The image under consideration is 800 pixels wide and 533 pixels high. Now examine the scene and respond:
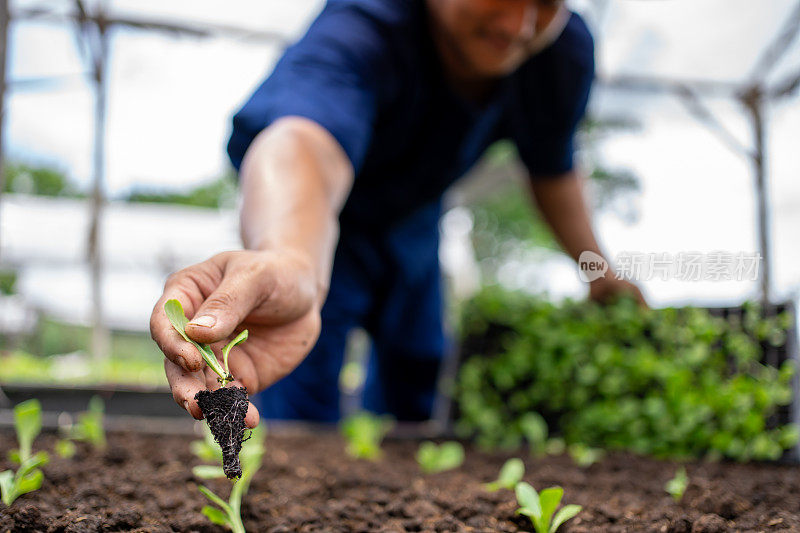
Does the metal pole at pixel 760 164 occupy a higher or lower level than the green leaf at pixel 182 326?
higher

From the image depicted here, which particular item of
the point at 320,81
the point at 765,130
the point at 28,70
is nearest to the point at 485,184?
the point at 765,130

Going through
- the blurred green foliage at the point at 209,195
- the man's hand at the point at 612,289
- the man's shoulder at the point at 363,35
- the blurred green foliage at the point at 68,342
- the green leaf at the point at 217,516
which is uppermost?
the blurred green foliage at the point at 209,195

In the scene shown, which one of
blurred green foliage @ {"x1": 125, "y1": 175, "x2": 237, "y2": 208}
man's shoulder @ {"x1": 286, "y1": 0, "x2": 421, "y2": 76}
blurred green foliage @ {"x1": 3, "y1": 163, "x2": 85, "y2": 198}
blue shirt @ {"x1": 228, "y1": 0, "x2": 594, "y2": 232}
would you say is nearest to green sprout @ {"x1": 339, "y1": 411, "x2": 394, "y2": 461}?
blue shirt @ {"x1": 228, "y1": 0, "x2": 594, "y2": 232}

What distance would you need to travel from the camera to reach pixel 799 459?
130 centimetres

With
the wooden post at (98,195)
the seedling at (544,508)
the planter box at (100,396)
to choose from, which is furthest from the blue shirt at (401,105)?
the wooden post at (98,195)

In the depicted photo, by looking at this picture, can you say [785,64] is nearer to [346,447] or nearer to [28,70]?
[346,447]

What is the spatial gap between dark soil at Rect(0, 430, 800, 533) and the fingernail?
0.97ft

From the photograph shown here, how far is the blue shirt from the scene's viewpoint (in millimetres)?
982

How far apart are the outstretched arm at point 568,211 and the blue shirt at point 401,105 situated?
4cm

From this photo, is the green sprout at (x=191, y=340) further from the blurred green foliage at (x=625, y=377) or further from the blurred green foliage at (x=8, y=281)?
the blurred green foliage at (x=8, y=281)

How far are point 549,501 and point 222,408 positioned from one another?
0.40 metres

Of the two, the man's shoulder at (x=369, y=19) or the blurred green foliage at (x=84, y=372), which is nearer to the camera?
the man's shoulder at (x=369, y=19)

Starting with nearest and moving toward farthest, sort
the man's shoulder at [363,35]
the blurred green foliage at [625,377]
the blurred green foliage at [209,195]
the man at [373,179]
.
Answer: the man at [373,179] → the man's shoulder at [363,35] → the blurred green foliage at [625,377] → the blurred green foliage at [209,195]

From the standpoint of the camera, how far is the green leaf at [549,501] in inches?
26.6
